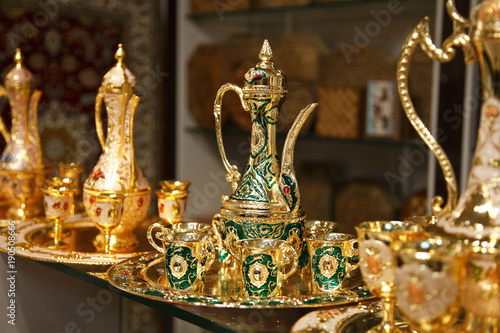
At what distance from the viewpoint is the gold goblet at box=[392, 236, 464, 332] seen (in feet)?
2.14

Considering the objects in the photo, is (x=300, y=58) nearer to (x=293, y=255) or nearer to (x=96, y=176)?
(x=96, y=176)

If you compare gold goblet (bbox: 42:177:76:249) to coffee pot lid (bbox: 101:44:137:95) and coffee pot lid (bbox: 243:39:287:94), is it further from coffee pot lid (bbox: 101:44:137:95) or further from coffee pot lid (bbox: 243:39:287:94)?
coffee pot lid (bbox: 243:39:287:94)

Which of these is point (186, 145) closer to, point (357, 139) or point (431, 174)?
point (357, 139)

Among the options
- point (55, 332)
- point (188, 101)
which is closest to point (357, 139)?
point (188, 101)

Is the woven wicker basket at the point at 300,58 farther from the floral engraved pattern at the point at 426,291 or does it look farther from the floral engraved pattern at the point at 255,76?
the floral engraved pattern at the point at 426,291

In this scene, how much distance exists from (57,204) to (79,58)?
1487 millimetres

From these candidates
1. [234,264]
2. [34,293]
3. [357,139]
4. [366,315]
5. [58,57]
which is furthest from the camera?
[58,57]

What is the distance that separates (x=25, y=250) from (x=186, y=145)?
5.48 ft

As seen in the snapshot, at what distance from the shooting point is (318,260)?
0.95m

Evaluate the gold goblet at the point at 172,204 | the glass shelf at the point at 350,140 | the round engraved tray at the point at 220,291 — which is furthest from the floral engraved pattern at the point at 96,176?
the glass shelf at the point at 350,140

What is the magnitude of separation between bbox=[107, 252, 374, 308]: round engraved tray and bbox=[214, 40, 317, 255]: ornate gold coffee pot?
0.21ft

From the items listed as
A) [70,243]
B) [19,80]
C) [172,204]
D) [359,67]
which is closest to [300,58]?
[359,67]

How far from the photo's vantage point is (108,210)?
1.21 m

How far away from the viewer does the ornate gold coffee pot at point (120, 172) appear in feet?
4.14
